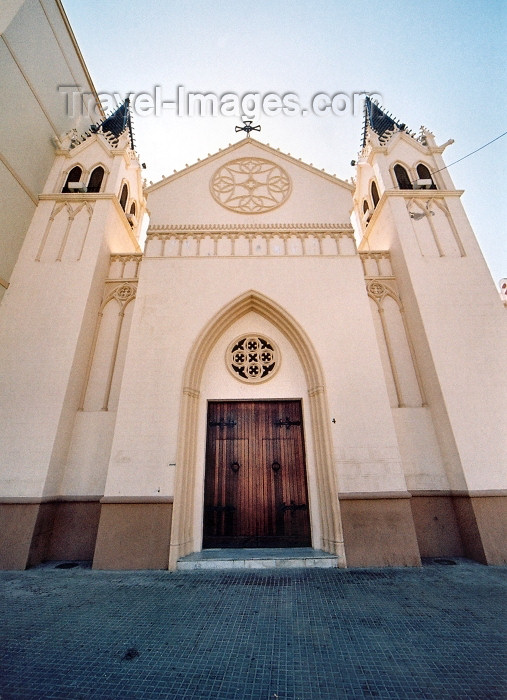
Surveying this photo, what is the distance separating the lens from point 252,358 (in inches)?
280

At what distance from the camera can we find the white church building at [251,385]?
18.0ft

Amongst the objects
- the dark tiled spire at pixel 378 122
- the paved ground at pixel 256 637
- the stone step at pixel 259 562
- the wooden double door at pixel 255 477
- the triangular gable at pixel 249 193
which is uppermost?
the dark tiled spire at pixel 378 122

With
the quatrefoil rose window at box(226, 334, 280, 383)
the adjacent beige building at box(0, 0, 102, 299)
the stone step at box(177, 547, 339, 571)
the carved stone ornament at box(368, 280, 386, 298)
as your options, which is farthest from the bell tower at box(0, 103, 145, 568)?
the carved stone ornament at box(368, 280, 386, 298)

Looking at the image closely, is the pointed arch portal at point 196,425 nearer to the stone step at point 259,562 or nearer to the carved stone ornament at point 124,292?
the stone step at point 259,562

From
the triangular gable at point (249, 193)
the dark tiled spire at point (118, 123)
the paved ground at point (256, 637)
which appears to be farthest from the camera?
the dark tiled spire at point (118, 123)

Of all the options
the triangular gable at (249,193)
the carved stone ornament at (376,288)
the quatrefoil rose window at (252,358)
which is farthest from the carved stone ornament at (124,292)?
the carved stone ornament at (376,288)

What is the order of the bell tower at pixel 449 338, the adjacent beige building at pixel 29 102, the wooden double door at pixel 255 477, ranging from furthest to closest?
the adjacent beige building at pixel 29 102
the wooden double door at pixel 255 477
the bell tower at pixel 449 338

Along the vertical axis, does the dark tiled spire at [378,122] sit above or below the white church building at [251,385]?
above

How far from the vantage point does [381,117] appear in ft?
39.0

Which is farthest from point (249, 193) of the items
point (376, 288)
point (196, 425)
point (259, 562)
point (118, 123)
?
point (259, 562)

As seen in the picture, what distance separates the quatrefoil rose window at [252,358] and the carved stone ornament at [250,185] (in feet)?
13.4

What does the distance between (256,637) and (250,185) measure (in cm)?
1019

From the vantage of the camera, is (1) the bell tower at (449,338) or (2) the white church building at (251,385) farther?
(1) the bell tower at (449,338)

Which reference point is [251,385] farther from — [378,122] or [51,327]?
[378,122]
